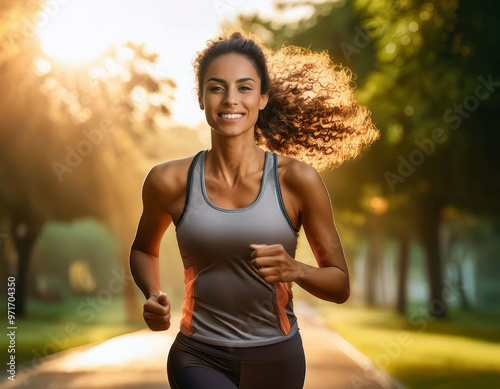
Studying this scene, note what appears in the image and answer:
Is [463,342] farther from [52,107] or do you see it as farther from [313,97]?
[313,97]

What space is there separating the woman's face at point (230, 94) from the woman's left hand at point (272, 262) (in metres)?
0.65

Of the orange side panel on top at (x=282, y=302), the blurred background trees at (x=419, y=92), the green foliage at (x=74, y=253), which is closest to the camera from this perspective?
the orange side panel on top at (x=282, y=302)

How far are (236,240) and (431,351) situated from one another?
13.5 meters

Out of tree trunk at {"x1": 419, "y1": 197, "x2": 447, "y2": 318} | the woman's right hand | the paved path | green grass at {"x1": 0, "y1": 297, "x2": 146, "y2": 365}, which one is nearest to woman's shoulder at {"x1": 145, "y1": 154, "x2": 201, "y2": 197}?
the woman's right hand

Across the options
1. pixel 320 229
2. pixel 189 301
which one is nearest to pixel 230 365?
pixel 189 301

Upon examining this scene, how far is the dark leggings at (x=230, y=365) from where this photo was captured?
3.24 metres

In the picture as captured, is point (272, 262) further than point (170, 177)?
No

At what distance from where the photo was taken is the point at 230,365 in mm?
3271

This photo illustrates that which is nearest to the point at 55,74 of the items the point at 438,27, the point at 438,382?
the point at 438,27

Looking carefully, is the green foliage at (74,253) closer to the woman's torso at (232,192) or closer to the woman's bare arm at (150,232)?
the woman's bare arm at (150,232)

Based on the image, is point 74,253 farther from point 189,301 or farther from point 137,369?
point 189,301

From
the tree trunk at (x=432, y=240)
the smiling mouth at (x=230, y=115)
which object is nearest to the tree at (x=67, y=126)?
the tree trunk at (x=432, y=240)

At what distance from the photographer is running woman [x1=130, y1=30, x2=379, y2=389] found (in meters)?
3.26

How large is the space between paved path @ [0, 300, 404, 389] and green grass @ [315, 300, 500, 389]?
0.48 metres
